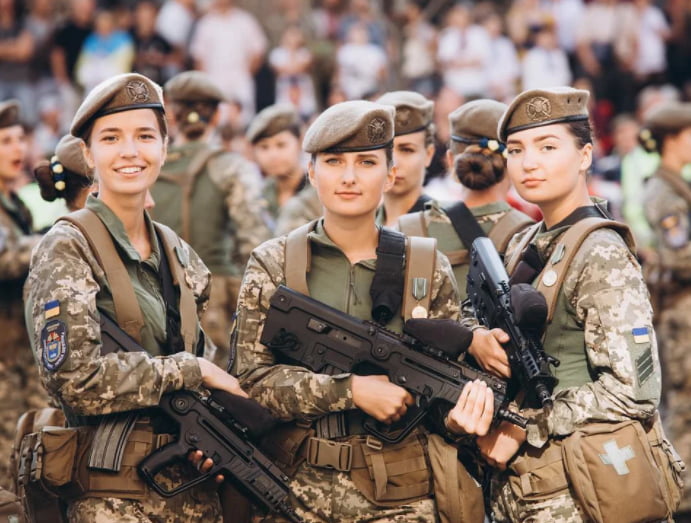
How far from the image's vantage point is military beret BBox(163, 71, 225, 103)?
7992 mm

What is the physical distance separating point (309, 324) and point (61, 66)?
441 inches

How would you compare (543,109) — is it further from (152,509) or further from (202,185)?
(202,185)

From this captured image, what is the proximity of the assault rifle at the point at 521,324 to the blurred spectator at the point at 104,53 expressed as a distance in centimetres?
1066

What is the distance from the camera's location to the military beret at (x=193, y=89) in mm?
7992

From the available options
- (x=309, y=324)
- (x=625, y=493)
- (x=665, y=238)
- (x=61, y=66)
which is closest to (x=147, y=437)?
(x=309, y=324)

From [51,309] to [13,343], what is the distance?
3126 mm

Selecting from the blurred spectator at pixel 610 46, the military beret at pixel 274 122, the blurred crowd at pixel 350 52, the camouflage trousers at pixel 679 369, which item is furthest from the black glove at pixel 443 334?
the blurred spectator at pixel 610 46

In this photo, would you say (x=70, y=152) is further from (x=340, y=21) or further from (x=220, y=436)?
(x=340, y=21)

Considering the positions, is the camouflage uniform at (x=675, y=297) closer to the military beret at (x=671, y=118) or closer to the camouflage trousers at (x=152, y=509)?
the military beret at (x=671, y=118)

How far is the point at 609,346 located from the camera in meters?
4.34

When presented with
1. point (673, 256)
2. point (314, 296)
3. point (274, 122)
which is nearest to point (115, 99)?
point (314, 296)

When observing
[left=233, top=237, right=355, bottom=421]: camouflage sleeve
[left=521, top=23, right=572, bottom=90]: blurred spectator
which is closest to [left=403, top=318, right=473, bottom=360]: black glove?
[left=233, top=237, right=355, bottom=421]: camouflage sleeve

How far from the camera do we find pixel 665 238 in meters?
8.42

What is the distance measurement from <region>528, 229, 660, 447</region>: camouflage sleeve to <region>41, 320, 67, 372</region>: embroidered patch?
1731 millimetres
